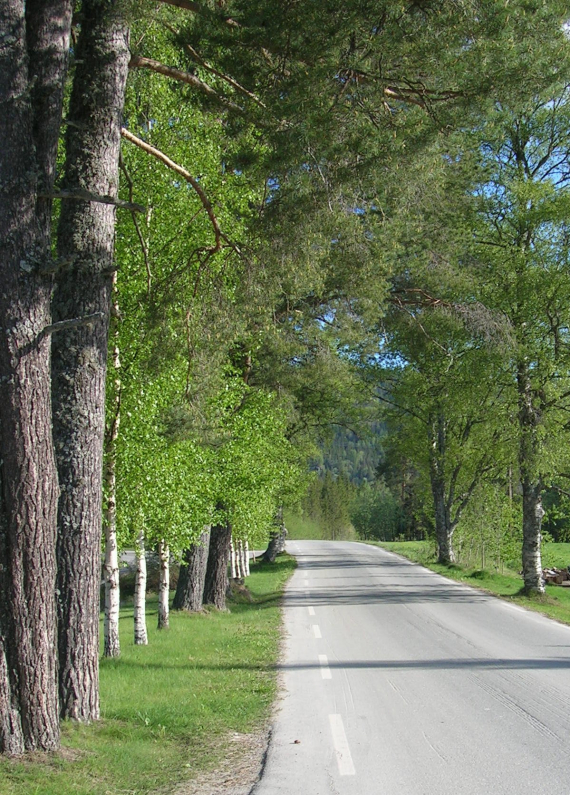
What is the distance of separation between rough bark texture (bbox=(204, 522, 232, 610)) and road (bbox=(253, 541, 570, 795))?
10.4ft

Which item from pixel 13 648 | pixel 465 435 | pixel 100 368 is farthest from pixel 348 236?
pixel 465 435

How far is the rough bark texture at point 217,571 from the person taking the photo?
19797 millimetres

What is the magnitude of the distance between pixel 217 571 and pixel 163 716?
12358 mm

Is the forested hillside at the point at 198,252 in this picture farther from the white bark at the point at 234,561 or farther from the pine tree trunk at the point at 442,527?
the pine tree trunk at the point at 442,527

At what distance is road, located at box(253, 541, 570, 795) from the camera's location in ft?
19.4

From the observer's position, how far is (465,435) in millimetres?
31734

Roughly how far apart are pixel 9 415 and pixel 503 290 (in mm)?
17316

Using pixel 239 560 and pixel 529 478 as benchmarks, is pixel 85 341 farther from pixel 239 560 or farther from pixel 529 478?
pixel 239 560

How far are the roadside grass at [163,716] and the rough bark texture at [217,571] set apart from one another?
4432mm

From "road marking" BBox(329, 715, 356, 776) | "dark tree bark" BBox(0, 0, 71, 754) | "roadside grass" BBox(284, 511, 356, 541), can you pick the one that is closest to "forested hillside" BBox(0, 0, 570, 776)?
"dark tree bark" BBox(0, 0, 71, 754)

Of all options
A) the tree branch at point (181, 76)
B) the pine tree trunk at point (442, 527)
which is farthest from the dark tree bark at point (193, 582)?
the pine tree trunk at point (442, 527)

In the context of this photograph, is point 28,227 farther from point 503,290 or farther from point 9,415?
point 503,290

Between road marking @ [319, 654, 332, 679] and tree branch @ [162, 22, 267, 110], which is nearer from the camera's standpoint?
tree branch @ [162, 22, 267, 110]

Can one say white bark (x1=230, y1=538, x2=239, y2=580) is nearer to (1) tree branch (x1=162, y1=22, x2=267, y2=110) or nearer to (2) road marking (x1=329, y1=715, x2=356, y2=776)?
(2) road marking (x1=329, y1=715, x2=356, y2=776)
